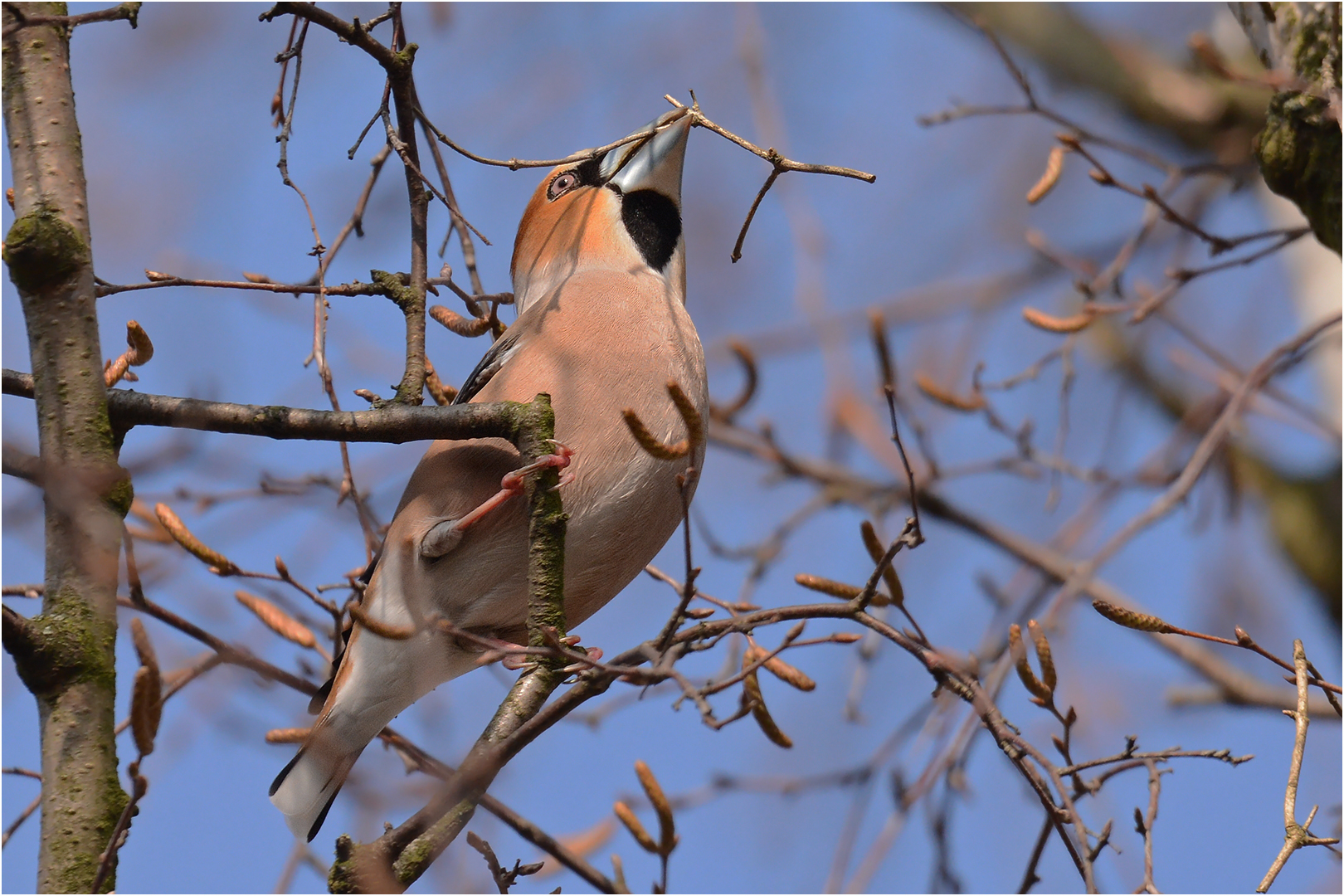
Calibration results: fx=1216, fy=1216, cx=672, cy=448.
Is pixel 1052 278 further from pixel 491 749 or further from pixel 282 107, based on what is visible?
pixel 491 749

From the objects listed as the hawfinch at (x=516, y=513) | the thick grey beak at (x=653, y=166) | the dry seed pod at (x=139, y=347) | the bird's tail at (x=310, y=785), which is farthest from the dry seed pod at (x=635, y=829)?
the thick grey beak at (x=653, y=166)

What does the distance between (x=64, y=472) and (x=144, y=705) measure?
375mm

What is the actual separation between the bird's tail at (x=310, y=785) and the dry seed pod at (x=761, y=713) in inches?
42.6

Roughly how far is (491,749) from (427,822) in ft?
0.55

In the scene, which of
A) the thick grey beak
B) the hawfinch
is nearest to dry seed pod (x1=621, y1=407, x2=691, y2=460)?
the hawfinch

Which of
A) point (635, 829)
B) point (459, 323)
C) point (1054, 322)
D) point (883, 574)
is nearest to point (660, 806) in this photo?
point (635, 829)

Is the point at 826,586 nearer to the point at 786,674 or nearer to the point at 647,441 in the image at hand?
the point at 786,674

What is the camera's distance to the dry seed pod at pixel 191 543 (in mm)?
2414

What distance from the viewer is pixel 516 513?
9.05 feet

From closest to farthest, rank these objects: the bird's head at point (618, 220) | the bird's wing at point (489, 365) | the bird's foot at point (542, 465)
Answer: the bird's foot at point (542, 465) → the bird's wing at point (489, 365) → the bird's head at point (618, 220)

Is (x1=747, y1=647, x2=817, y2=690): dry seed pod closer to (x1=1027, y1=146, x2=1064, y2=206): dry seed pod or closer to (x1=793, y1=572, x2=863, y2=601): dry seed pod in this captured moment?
(x1=793, y1=572, x2=863, y2=601): dry seed pod

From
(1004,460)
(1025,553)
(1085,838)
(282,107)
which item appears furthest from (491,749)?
(1025,553)

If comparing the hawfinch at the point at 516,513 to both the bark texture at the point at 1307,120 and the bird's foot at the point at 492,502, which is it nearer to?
the bird's foot at the point at 492,502

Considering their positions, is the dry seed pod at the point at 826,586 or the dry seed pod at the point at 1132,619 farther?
the dry seed pod at the point at 826,586
